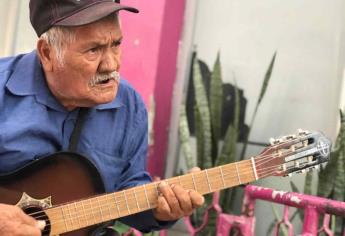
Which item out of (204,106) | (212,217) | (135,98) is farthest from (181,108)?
(135,98)

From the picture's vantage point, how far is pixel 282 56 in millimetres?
3396

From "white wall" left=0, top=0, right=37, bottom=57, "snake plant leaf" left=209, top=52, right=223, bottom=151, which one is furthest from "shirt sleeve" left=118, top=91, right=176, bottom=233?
"white wall" left=0, top=0, right=37, bottom=57

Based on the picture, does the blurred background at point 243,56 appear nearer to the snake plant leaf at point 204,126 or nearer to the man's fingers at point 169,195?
the snake plant leaf at point 204,126

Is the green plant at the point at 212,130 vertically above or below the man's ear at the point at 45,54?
below

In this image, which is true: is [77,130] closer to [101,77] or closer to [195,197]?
[101,77]

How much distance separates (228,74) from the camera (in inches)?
138

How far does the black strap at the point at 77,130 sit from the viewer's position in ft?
6.35

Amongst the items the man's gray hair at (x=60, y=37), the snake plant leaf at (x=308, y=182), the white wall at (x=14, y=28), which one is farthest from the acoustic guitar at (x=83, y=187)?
the white wall at (x=14, y=28)

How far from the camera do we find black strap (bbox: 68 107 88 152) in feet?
6.35

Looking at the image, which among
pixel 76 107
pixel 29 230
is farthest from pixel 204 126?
pixel 29 230

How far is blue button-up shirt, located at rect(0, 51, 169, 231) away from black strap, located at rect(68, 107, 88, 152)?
0.05ft

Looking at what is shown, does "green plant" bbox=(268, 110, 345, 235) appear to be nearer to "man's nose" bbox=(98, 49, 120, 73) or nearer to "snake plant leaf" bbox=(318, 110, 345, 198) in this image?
"snake plant leaf" bbox=(318, 110, 345, 198)

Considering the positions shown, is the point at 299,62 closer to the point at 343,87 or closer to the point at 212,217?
the point at 343,87

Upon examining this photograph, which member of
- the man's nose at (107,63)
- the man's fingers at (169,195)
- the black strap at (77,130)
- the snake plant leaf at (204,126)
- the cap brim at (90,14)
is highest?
the cap brim at (90,14)
